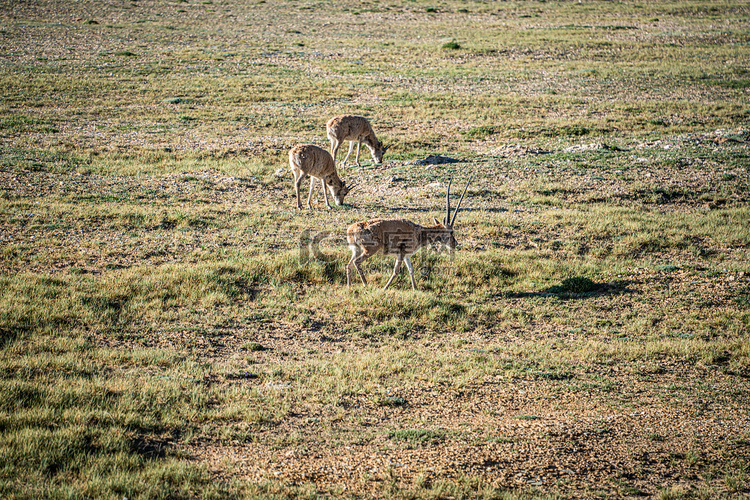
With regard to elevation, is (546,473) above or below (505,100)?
below

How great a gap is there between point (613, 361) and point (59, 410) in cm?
841

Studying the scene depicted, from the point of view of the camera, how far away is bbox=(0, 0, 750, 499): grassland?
7016 millimetres

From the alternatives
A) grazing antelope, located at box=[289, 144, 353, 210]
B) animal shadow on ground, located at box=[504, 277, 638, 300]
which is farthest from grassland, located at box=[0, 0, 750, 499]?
grazing antelope, located at box=[289, 144, 353, 210]

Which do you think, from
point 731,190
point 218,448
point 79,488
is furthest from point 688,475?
point 731,190

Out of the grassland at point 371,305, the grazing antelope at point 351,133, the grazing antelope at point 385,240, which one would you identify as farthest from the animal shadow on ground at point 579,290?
the grazing antelope at point 351,133

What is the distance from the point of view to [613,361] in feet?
33.0

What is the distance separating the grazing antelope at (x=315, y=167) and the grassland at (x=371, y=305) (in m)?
0.60

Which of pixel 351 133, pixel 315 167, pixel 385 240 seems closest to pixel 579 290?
pixel 385 240

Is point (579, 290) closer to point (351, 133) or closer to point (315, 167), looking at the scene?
point (315, 167)

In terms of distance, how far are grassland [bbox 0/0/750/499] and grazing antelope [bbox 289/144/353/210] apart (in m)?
0.60

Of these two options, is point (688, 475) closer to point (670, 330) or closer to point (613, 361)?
point (613, 361)

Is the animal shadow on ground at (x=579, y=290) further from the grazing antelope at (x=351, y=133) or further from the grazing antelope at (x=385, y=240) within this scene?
the grazing antelope at (x=351, y=133)

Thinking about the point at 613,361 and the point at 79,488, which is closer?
the point at 79,488

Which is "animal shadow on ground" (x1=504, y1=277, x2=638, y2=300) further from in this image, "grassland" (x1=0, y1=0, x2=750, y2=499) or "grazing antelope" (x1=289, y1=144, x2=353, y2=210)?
"grazing antelope" (x1=289, y1=144, x2=353, y2=210)
